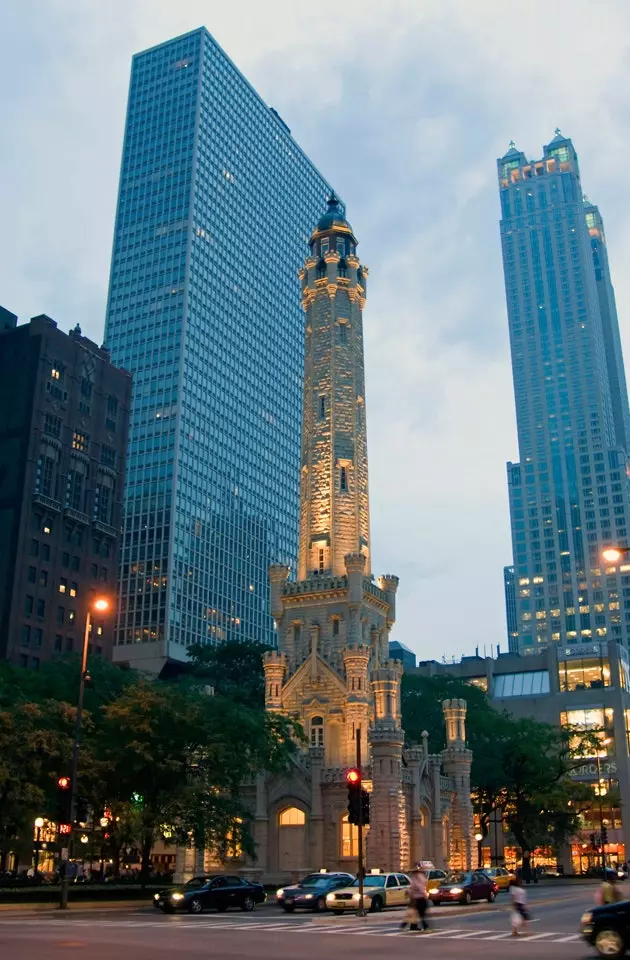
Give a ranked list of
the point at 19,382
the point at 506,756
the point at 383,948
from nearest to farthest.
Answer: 1. the point at 383,948
2. the point at 506,756
3. the point at 19,382

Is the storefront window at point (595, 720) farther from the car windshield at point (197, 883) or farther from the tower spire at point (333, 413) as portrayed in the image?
the car windshield at point (197, 883)

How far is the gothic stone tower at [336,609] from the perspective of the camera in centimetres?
6122

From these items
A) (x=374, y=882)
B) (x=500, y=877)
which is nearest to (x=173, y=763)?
(x=374, y=882)

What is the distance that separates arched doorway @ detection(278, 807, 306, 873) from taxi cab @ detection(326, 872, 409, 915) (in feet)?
65.9

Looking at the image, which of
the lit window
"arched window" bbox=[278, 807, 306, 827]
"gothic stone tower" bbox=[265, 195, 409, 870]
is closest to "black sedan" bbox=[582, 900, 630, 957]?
"gothic stone tower" bbox=[265, 195, 409, 870]

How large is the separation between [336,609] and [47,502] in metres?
51.9

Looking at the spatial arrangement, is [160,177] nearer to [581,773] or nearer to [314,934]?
[581,773]

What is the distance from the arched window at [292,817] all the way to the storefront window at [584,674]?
73.9 meters

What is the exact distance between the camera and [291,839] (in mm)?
62188

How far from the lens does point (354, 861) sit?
197 feet

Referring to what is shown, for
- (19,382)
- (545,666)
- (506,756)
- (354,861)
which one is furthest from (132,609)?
(354,861)

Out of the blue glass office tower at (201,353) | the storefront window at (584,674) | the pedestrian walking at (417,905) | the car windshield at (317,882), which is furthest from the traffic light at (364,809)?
the blue glass office tower at (201,353)

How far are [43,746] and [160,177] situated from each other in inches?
5598

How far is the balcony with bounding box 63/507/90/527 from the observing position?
4427 inches
